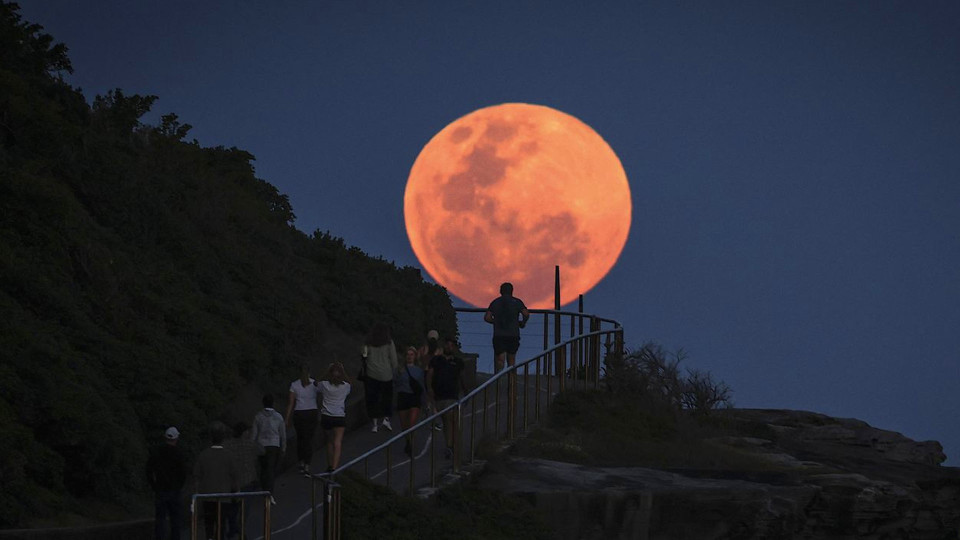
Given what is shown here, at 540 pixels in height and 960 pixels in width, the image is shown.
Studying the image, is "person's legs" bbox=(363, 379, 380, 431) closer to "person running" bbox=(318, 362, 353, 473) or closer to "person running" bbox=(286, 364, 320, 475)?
"person running" bbox=(286, 364, 320, 475)

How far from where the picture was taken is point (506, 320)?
24875 mm

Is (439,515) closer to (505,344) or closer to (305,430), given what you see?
(305,430)

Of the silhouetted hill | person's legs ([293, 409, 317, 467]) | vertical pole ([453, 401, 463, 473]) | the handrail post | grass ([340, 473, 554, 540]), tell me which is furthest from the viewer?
person's legs ([293, 409, 317, 467])

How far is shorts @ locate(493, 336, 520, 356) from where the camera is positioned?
25.0m

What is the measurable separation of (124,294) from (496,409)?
6.59 metres

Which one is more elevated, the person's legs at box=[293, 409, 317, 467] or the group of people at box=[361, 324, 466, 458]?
the group of people at box=[361, 324, 466, 458]

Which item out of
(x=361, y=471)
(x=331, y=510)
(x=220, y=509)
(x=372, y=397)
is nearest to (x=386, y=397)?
(x=372, y=397)

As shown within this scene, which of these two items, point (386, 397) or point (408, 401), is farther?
point (386, 397)

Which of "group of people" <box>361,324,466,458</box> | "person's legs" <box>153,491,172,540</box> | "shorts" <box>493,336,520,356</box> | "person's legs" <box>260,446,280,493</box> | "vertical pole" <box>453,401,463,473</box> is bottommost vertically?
"person's legs" <box>153,491,172,540</box>

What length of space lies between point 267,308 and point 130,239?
3111mm

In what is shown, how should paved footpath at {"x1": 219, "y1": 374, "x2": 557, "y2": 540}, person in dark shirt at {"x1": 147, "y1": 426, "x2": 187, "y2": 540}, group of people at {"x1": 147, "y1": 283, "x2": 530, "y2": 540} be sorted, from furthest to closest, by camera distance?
paved footpath at {"x1": 219, "y1": 374, "x2": 557, "y2": 540} → person in dark shirt at {"x1": 147, "y1": 426, "x2": 187, "y2": 540} → group of people at {"x1": 147, "y1": 283, "x2": 530, "y2": 540}

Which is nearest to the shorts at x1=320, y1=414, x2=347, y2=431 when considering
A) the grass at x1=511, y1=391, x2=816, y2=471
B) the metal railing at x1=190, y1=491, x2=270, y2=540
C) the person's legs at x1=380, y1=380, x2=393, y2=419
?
the person's legs at x1=380, y1=380, x2=393, y2=419

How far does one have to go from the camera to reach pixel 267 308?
27.5m

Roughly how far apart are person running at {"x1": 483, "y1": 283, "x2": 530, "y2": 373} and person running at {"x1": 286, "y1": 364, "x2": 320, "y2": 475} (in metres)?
5.66
